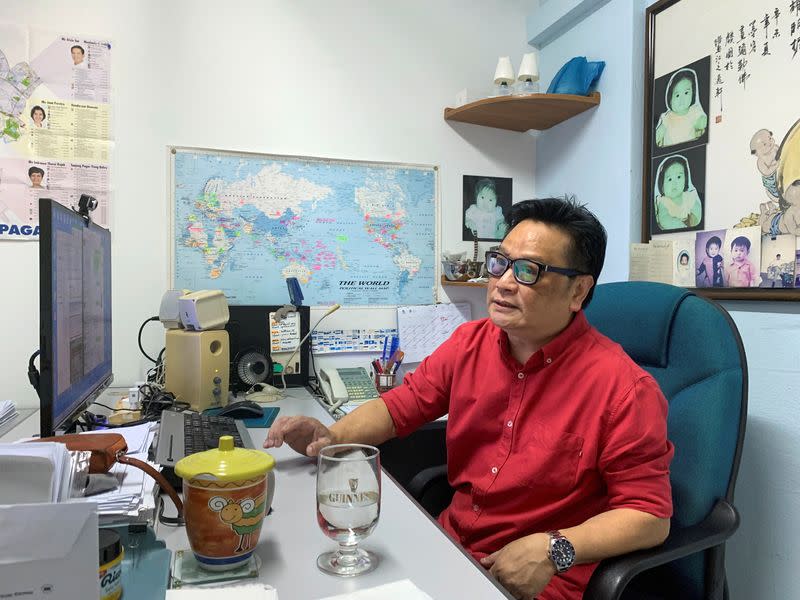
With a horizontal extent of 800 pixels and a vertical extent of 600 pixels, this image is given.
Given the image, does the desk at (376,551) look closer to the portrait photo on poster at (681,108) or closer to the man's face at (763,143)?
the man's face at (763,143)

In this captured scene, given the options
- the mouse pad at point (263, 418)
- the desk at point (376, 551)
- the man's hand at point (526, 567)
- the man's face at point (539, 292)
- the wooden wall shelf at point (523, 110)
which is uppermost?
the wooden wall shelf at point (523, 110)

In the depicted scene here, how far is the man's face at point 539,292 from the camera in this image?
1.20m

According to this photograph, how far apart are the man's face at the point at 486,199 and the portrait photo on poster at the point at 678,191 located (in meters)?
0.71

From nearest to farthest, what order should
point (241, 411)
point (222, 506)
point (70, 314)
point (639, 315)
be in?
point (222, 506)
point (70, 314)
point (639, 315)
point (241, 411)

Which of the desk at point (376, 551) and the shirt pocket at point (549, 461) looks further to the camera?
the shirt pocket at point (549, 461)

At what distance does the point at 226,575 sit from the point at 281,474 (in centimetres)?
39

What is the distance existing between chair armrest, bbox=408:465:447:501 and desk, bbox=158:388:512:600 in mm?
301

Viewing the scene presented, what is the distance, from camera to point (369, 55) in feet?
7.12

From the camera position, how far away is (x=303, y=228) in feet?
6.91

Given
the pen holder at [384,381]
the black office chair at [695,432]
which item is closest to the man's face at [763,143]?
the black office chair at [695,432]

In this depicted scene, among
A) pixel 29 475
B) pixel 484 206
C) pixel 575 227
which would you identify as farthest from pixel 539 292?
pixel 484 206

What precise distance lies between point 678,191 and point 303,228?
130 cm

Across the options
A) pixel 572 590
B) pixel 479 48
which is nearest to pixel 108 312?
pixel 572 590

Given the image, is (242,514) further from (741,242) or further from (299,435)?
(741,242)
